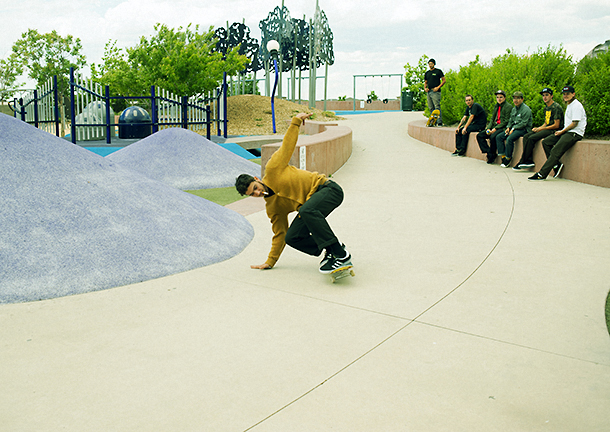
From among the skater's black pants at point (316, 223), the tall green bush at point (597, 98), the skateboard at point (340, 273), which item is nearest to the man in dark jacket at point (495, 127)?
the tall green bush at point (597, 98)

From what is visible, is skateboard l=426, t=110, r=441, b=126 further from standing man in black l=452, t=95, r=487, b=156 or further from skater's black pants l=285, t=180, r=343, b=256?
skater's black pants l=285, t=180, r=343, b=256

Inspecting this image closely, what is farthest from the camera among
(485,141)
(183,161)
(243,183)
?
(485,141)

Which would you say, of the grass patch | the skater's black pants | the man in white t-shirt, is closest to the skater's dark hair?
the skater's black pants

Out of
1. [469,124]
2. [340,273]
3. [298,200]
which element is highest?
[469,124]

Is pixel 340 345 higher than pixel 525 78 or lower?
lower

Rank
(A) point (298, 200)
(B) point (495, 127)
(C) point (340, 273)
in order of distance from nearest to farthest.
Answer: (C) point (340, 273) → (A) point (298, 200) → (B) point (495, 127)

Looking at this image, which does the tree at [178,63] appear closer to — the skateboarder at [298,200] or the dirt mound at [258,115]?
the dirt mound at [258,115]

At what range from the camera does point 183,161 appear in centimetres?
1065

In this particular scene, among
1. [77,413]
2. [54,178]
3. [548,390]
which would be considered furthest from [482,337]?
[54,178]

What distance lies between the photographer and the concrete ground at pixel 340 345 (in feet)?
8.51

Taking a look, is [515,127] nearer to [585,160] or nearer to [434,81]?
[585,160]

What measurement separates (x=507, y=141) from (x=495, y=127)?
0.58m

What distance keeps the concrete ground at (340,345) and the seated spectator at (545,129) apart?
4428 millimetres

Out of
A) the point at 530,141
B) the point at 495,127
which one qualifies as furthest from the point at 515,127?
the point at 495,127
